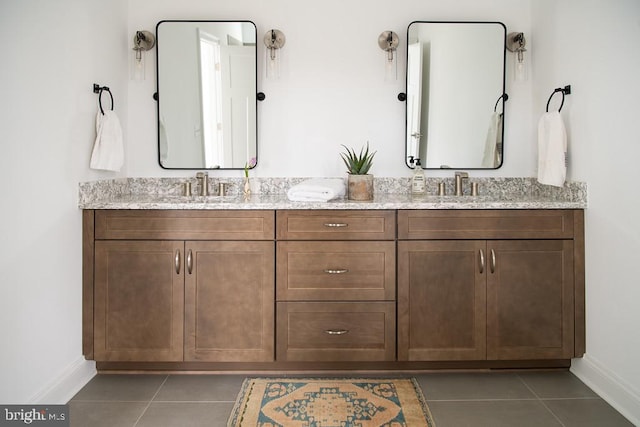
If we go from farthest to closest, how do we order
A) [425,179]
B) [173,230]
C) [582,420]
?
[425,179]
[173,230]
[582,420]

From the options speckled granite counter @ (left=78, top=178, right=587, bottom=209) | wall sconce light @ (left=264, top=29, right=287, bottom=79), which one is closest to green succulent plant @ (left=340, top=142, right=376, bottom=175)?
speckled granite counter @ (left=78, top=178, right=587, bottom=209)

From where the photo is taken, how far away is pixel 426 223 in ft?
7.73

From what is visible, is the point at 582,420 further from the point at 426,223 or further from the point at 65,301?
the point at 65,301

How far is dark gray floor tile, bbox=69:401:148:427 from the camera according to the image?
1959mm

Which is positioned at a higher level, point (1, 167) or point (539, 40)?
point (539, 40)

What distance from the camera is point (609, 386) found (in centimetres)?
216

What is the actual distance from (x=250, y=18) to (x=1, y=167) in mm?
1661

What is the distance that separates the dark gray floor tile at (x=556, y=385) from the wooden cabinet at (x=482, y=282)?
12 centimetres

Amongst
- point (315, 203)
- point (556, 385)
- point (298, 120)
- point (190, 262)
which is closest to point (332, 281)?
point (315, 203)

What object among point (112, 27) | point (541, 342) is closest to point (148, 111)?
point (112, 27)

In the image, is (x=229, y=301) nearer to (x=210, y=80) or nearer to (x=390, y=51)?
(x=210, y=80)

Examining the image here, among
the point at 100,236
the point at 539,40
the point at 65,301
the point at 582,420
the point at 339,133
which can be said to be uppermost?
the point at 539,40

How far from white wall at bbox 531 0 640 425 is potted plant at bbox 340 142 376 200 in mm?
1011
